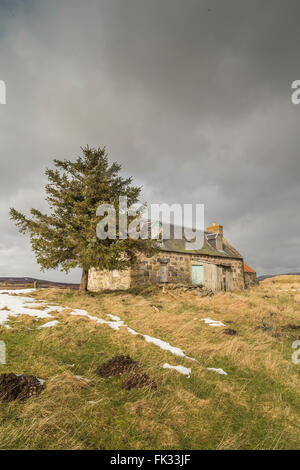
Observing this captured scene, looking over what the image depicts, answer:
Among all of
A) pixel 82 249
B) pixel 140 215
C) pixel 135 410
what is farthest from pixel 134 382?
pixel 140 215

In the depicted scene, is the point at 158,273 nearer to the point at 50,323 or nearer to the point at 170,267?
the point at 170,267

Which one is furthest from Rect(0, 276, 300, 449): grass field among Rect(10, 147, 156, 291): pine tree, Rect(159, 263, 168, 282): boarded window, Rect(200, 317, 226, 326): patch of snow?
Rect(159, 263, 168, 282): boarded window

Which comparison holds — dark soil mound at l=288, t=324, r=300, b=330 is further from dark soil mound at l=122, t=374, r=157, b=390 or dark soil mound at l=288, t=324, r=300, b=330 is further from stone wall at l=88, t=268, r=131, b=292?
stone wall at l=88, t=268, r=131, b=292

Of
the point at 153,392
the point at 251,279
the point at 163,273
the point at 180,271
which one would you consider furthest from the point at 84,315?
the point at 251,279

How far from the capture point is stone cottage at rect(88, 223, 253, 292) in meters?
22.2

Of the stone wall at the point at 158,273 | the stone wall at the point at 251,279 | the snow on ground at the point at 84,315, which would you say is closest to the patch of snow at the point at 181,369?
the snow on ground at the point at 84,315

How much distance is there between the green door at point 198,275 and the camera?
25.0 meters

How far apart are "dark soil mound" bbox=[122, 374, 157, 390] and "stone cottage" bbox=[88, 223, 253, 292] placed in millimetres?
16327

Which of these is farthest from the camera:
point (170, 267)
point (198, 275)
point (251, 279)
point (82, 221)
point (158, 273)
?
point (251, 279)

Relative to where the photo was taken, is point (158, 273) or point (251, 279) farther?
point (251, 279)

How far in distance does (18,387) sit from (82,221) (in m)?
12.6

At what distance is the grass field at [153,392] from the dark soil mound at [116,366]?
19cm

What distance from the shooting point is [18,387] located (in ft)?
14.0

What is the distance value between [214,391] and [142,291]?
1354cm
